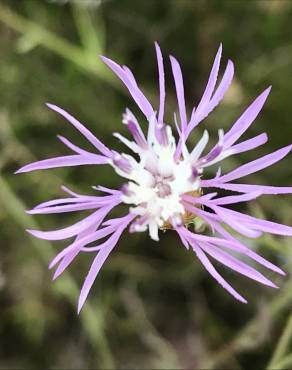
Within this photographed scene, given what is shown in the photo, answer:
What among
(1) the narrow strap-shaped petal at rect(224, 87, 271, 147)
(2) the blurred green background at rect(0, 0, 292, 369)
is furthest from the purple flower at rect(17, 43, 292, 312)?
(2) the blurred green background at rect(0, 0, 292, 369)

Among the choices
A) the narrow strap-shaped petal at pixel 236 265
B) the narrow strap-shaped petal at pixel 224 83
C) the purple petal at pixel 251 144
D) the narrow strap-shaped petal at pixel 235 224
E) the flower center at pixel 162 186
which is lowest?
the narrow strap-shaped petal at pixel 236 265

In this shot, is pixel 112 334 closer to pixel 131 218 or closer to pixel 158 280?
pixel 158 280

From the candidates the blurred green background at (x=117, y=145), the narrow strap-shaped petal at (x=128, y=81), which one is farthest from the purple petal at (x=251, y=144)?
the blurred green background at (x=117, y=145)

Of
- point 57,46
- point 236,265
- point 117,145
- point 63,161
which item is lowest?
point 236,265

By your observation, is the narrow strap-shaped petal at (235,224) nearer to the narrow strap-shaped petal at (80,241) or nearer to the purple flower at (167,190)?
the purple flower at (167,190)

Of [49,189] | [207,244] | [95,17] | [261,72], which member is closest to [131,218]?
[207,244]

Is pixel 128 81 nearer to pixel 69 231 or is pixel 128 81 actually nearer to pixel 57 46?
pixel 69 231

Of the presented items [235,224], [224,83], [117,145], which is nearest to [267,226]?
[235,224]
